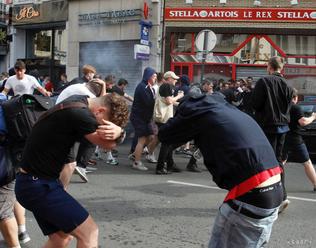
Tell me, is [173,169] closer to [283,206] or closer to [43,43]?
[283,206]

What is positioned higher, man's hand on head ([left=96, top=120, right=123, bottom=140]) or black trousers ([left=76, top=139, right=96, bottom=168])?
man's hand on head ([left=96, top=120, right=123, bottom=140])

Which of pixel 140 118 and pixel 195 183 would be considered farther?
pixel 140 118

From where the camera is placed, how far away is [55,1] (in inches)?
841

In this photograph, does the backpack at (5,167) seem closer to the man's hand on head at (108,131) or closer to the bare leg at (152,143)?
the man's hand on head at (108,131)

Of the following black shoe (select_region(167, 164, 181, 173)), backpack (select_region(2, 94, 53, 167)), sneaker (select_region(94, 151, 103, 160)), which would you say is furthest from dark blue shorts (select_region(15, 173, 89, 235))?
sneaker (select_region(94, 151, 103, 160))

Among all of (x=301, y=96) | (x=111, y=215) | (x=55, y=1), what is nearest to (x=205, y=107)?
(x=111, y=215)

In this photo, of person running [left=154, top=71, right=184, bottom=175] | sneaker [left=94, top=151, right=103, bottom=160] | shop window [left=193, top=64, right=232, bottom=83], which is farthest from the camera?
shop window [left=193, top=64, right=232, bottom=83]

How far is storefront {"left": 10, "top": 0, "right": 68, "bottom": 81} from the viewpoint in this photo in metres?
21.7

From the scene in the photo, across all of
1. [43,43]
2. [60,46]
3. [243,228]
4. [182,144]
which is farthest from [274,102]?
[43,43]

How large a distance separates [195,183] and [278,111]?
230 centimetres

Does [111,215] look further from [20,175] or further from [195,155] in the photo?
[195,155]

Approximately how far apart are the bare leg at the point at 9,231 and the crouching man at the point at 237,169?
6.45 ft

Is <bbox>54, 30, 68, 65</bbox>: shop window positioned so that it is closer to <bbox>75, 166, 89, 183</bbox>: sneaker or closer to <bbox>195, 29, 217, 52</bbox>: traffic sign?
<bbox>195, 29, 217, 52</bbox>: traffic sign

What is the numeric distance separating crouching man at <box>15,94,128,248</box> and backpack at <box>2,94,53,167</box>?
639 millimetres
